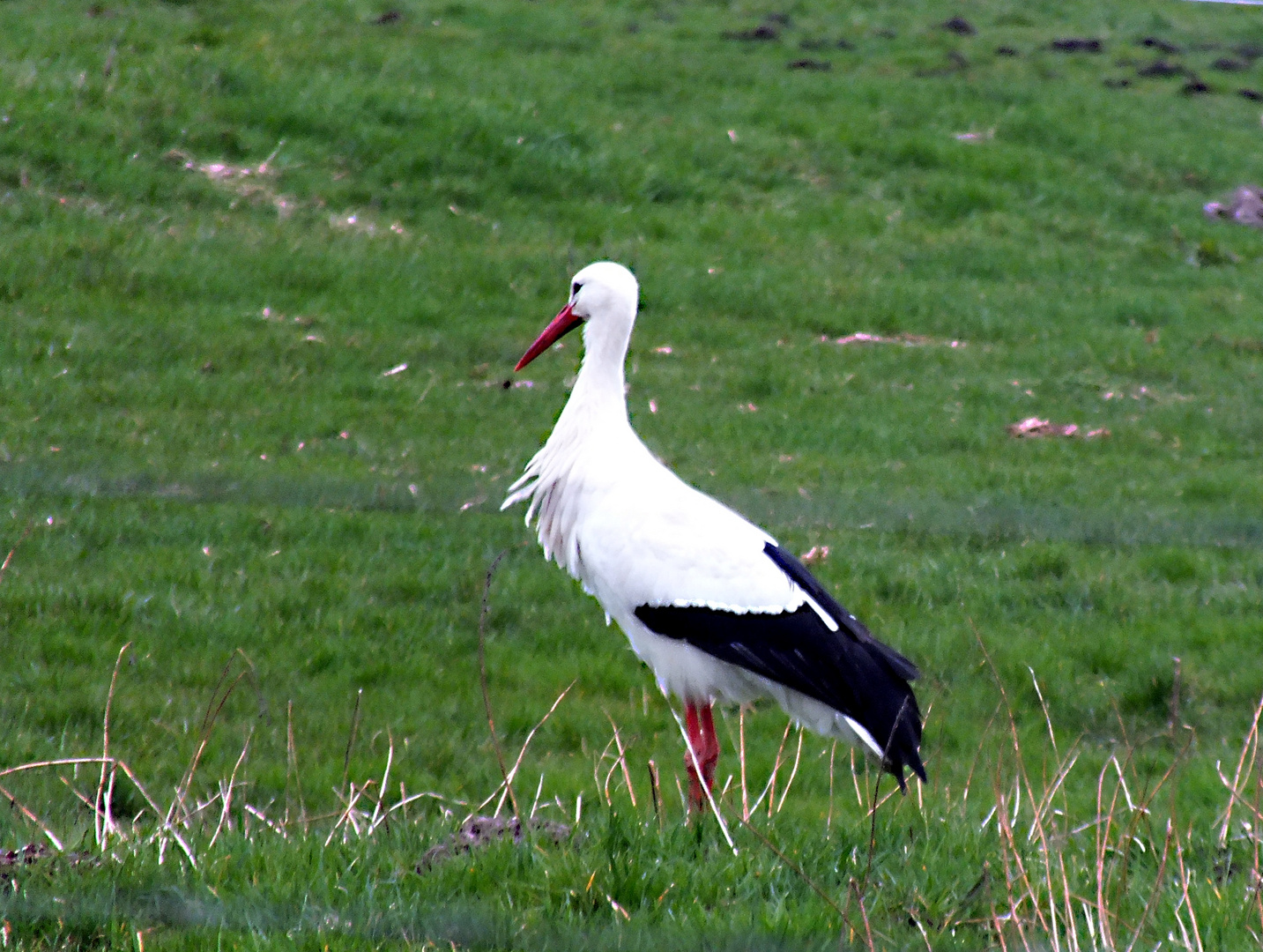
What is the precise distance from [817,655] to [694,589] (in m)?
0.44

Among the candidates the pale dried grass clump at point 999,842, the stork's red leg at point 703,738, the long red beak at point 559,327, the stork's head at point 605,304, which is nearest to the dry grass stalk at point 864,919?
the pale dried grass clump at point 999,842

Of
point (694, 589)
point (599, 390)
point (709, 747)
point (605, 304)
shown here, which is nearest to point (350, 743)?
point (694, 589)

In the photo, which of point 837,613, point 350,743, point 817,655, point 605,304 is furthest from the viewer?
point 605,304

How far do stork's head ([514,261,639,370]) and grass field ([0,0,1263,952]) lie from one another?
1.38m

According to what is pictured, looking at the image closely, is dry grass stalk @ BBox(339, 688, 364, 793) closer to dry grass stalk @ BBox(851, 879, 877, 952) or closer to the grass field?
the grass field

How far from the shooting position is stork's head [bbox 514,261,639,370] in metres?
5.17

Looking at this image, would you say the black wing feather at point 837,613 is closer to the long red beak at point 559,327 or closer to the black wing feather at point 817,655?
the black wing feather at point 817,655

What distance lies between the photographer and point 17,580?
244 inches

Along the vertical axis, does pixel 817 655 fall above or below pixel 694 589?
below

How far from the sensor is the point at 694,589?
Answer: 4.75 m

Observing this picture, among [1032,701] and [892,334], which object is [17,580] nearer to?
[1032,701]

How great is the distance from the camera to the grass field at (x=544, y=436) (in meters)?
3.54

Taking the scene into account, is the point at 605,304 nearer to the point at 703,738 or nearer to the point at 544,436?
the point at 703,738

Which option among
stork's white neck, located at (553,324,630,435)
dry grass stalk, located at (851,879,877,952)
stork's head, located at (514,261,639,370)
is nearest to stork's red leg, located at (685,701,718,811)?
stork's white neck, located at (553,324,630,435)
